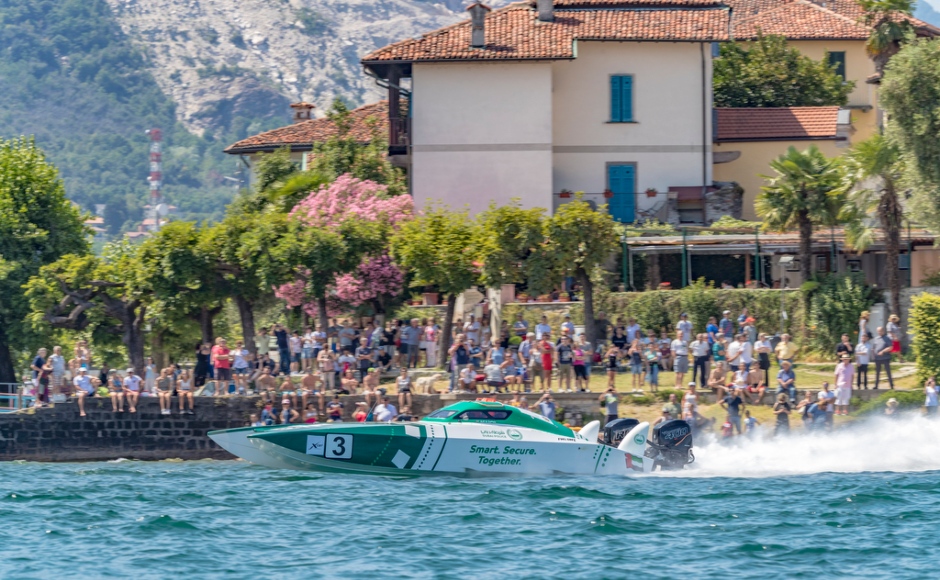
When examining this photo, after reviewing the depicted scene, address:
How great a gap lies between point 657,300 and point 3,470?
688 inches

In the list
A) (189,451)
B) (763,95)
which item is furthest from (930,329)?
(763,95)

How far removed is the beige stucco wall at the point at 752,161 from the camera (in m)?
49.2

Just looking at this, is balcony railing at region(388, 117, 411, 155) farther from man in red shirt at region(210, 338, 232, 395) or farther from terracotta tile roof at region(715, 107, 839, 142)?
man in red shirt at region(210, 338, 232, 395)

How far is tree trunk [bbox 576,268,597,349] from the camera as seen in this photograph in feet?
122

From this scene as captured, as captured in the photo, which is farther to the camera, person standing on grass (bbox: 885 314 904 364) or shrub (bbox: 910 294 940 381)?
shrub (bbox: 910 294 940 381)

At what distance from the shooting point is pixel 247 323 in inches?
1457

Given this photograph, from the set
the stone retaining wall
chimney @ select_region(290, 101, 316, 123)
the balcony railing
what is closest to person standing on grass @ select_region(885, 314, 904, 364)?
the stone retaining wall

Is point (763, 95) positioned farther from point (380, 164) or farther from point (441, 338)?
point (441, 338)

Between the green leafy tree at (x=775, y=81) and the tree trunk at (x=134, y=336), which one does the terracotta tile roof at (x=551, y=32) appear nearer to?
the green leafy tree at (x=775, y=81)

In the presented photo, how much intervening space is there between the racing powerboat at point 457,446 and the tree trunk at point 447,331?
8495 mm

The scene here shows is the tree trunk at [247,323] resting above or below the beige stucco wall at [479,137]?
below

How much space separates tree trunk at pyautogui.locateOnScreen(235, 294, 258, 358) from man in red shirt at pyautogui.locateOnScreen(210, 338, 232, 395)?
228cm

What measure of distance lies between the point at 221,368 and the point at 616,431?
10.4m

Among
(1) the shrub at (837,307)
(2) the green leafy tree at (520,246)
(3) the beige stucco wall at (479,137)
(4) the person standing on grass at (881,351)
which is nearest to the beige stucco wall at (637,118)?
(3) the beige stucco wall at (479,137)
